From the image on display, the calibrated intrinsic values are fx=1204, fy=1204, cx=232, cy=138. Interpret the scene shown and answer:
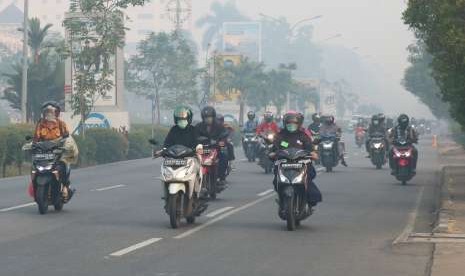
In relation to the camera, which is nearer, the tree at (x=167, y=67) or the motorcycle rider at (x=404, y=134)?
the motorcycle rider at (x=404, y=134)

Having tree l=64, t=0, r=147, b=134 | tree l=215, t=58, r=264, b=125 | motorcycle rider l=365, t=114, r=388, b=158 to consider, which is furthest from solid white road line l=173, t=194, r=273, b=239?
tree l=215, t=58, r=264, b=125

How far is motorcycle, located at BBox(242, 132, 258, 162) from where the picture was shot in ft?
138

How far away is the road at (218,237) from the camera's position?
12.7m

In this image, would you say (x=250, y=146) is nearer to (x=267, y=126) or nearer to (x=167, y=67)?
(x=267, y=126)

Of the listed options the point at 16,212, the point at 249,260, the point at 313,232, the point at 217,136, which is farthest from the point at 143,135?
the point at 249,260

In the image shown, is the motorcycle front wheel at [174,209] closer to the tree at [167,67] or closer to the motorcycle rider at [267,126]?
the motorcycle rider at [267,126]

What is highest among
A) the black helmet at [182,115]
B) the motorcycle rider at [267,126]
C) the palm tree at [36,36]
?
the palm tree at [36,36]

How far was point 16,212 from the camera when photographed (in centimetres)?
1984

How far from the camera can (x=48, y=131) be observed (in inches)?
794

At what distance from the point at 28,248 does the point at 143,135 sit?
37.8 metres

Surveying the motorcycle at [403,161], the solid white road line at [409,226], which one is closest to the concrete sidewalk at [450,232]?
Result: the solid white road line at [409,226]

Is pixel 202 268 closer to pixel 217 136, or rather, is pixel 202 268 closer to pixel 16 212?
pixel 16 212

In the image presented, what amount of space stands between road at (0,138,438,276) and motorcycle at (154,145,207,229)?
0.28m

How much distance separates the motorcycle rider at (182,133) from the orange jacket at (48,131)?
2802 millimetres
